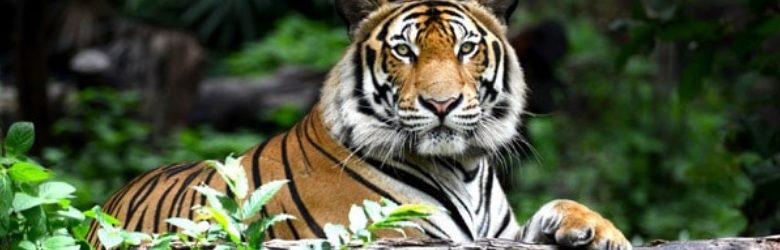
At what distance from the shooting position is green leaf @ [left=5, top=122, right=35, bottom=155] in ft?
12.5

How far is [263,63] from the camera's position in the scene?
48.0 ft

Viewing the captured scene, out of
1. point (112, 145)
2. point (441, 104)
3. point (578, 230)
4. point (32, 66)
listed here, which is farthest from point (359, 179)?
point (32, 66)

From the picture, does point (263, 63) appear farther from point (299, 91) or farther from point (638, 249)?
point (638, 249)

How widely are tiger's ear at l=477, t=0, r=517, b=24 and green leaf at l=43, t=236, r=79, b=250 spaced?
2.12 m

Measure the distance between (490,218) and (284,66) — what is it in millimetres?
8849

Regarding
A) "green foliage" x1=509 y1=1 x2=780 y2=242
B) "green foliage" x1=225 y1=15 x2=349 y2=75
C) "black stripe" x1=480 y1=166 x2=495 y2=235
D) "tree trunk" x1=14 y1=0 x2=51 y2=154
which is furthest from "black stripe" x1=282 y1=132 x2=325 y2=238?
"green foliage" x1=225 y1=15 x2=349 y2=75

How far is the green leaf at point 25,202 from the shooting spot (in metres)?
3.64

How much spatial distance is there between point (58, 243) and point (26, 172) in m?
0.21

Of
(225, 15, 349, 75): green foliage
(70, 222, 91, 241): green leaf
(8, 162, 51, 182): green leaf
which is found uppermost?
(225, 15, 349, 75): green foliage

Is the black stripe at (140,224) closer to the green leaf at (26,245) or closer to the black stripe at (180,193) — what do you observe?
the black stripe at (180,193)

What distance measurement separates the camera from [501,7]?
536cm

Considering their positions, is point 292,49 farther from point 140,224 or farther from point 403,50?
point 403,50

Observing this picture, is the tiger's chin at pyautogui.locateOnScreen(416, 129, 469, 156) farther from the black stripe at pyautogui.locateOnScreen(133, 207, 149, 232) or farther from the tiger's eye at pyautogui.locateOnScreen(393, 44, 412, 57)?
the black stripe at pyautogui.locateOnScreen(133, 207, 149, 232)

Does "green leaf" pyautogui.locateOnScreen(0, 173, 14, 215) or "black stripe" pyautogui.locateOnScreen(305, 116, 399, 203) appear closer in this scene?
"green leaf" pyautogui.locateOnScreen(0, 173, 14, 215)
